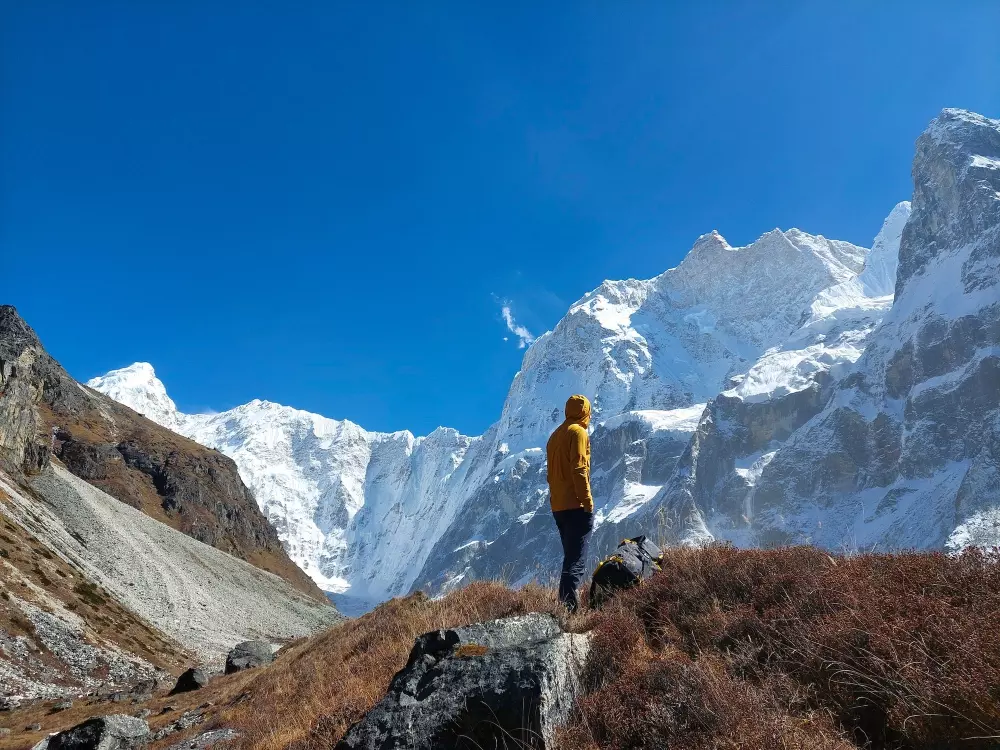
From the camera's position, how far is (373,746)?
15.4 ft

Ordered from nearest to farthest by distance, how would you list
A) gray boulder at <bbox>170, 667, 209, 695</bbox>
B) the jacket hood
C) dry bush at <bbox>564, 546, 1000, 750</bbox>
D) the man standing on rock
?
dry bush at <bbox>564, 546, 1000, 750</bbox> → the man standing on rock → the jacket hood → gray boulder at <bbox>170, 667, 209, 695</bbox>

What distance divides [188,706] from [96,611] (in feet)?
104

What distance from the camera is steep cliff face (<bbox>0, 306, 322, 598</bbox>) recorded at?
285 ft

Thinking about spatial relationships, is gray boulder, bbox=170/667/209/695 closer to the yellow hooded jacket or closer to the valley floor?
the valley floor

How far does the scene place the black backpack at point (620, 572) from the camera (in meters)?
7.20

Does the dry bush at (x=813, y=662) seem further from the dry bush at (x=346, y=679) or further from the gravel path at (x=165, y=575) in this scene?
the gravel path at (x=165, y=575)

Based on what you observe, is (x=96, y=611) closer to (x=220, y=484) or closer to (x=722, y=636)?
(x=722, y=636)

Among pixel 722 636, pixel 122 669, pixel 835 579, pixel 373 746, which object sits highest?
pixel 835 579

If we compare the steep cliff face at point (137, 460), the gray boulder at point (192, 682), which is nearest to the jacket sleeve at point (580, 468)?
the gray boulder at point (192, 682)

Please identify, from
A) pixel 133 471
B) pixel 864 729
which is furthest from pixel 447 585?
pixel 133 471

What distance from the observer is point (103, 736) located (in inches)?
376

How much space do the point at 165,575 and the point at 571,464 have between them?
194ft

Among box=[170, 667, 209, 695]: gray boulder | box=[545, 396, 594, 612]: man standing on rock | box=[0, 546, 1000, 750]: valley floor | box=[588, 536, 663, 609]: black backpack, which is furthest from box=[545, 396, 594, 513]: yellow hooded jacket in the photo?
box=[170, 667, 209, 695]: gray boulder

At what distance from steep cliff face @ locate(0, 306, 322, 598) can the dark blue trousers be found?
244ft
